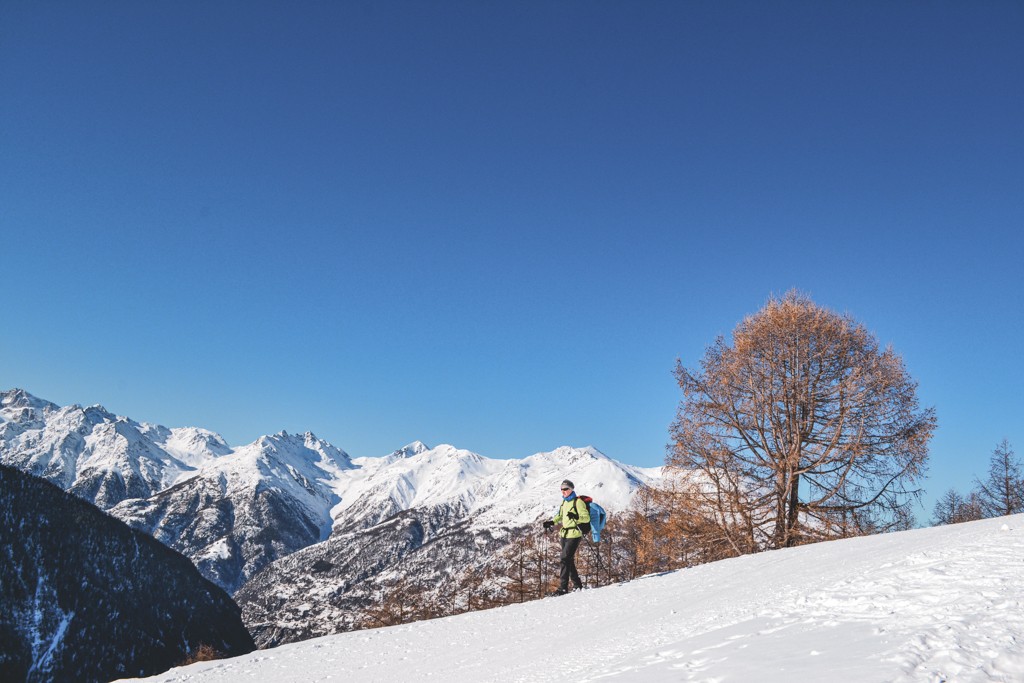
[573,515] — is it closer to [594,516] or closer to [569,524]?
[569,524]

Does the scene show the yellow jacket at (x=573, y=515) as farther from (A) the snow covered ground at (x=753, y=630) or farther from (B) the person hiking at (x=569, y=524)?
(A) the snow covered ground at (x=753, y=630)

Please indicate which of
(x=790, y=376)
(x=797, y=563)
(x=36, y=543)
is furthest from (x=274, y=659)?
(x=36, y=543)

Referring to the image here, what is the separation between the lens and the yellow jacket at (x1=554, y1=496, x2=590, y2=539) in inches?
560

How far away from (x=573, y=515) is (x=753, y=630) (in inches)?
310

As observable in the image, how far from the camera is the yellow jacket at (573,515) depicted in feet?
46.7

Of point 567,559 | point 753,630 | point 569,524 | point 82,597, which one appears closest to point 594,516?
point 569,524

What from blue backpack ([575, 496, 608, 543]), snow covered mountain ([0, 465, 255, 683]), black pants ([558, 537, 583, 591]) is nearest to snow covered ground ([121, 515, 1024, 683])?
black pants ([558, 537, 583, 591])

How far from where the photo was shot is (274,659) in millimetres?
11500

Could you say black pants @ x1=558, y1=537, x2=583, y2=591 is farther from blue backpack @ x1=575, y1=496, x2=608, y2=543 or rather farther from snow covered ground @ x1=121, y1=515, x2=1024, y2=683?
snow covered ground @ x1=121, y1=515, x2=1024, y2=683

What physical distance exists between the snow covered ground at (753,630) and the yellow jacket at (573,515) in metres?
1.38

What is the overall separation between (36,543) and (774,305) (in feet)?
524

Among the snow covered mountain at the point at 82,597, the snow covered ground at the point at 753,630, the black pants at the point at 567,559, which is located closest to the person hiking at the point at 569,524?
the black pants at the point at 567,559

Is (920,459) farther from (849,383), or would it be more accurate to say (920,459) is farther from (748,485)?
(748,485)

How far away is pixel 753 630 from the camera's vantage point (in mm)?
6625
